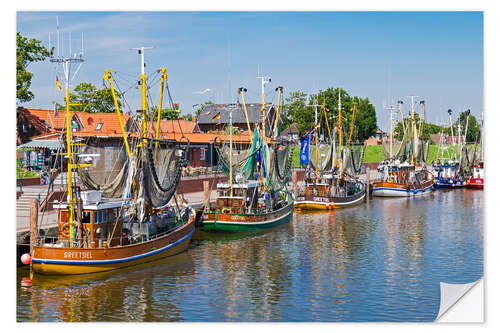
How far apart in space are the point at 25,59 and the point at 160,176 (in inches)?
840

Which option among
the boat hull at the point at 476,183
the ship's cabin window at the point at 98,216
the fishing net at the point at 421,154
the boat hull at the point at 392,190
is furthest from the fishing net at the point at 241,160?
the boat hull at the point at 476,183

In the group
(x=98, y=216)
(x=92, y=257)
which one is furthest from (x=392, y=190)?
(x=92, y=257)

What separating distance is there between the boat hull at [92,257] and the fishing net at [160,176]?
203cm

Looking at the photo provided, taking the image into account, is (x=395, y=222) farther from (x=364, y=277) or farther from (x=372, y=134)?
(x=372, y=134)

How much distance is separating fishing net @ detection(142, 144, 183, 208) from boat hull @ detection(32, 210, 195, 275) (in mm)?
2028

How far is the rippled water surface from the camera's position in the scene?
22.5 meters

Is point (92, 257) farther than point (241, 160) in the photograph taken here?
No

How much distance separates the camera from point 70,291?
2514 centimetres

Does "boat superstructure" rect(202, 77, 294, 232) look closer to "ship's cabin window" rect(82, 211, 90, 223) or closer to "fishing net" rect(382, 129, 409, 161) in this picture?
"ship's cabin window" rect(82, 211, 90, 223)

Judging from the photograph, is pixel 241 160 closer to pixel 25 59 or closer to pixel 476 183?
pixel 25 59

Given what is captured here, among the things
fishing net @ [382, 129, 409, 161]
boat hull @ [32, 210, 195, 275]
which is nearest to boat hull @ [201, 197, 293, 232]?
boat hull @ [32, 210, 195, 275]

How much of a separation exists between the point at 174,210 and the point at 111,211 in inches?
301

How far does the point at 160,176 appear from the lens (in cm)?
3300
